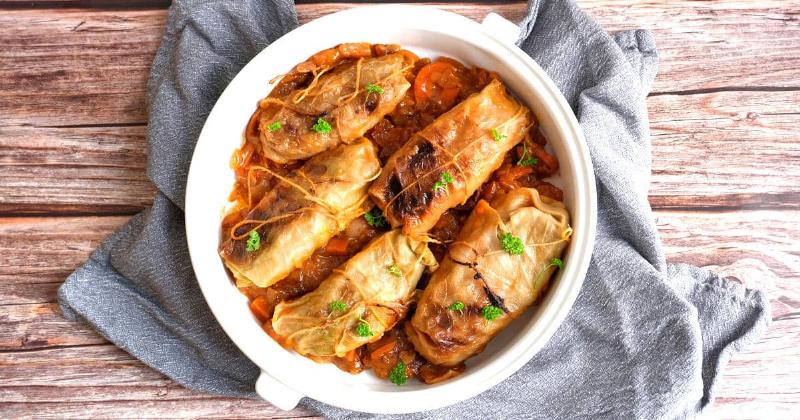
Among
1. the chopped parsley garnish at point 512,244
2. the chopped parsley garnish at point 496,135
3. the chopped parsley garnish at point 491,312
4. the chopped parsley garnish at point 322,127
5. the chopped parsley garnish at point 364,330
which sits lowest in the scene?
the chopped parsley garnish at point 364,330

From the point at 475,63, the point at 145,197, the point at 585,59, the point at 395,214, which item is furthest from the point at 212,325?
the point at 585,59

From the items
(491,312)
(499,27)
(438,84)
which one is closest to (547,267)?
(491,312)

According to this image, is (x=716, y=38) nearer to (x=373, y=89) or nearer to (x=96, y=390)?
(x=373, y=89)

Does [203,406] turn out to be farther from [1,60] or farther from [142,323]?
[1,60]

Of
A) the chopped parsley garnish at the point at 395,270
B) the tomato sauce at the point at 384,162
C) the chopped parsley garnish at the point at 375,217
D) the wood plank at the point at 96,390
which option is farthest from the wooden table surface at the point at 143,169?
the chopped parsley garnish at the point at 375,217

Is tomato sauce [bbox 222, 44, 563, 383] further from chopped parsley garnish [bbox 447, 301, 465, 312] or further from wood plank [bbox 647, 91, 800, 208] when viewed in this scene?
wood plank [bbox 647, 91, 800, 208]

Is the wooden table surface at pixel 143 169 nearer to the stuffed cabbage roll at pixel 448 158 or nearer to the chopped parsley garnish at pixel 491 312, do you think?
the stuffed cabbage roll at pixel 448 158

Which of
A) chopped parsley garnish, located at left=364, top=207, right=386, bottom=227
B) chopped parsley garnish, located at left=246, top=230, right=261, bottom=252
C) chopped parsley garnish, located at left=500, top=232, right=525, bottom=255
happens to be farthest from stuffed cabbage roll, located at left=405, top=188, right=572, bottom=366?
chopped parsley garnish, located at left=246, top=230, right=261, bottom=252
